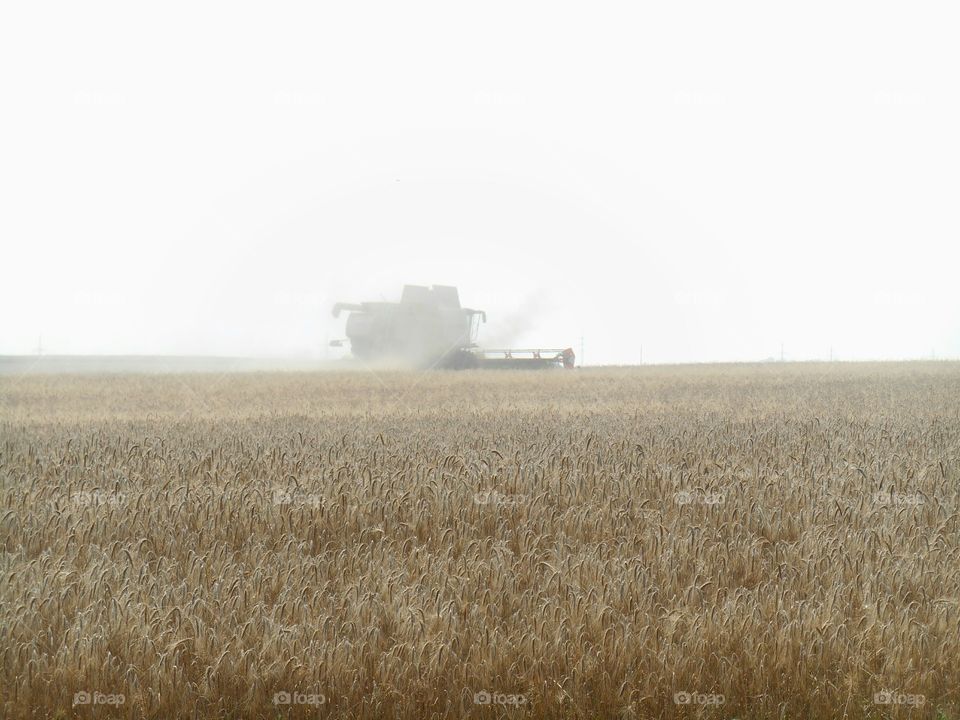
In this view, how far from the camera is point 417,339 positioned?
41500 mm

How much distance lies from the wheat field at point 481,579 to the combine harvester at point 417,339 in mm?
Result: 30776

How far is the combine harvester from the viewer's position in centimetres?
4116

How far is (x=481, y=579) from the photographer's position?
4812 millimetres

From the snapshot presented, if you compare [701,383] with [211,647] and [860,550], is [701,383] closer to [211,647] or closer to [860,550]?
[860,550]

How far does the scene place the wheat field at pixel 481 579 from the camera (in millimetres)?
3918

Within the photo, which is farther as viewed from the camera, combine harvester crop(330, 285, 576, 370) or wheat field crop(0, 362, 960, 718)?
combine harvester crop(330, 285, 576, 370)

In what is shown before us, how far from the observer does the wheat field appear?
12.9 feet

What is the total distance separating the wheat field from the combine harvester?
1212 inches

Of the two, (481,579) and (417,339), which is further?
(417,339)

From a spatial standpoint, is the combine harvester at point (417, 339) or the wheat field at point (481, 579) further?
the combine harvester at point (417, 339)

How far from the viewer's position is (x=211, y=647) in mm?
4129

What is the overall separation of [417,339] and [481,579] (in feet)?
121

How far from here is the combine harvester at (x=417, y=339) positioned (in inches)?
1620

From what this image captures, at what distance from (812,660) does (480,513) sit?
9.36 feet
